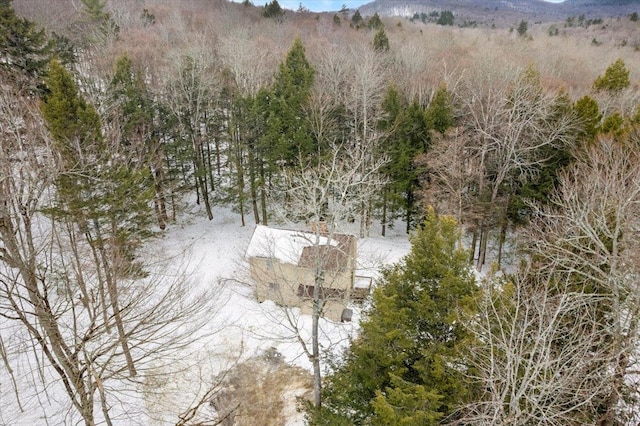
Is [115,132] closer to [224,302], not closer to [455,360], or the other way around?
[224,302]

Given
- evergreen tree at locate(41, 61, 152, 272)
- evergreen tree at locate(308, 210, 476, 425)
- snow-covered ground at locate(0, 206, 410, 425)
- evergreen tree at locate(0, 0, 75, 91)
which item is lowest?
snow-covered ground at locate(0, 206, 410, 425)

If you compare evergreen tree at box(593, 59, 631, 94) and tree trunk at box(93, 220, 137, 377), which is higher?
evergreen tree at box(593, 59, 631, 94)

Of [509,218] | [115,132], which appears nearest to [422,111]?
[509,218]

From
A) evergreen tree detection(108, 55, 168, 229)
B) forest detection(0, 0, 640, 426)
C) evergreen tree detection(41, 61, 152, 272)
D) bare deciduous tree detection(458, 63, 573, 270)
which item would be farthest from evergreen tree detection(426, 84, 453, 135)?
evergreen tree detection(41, 61, 152, 272)

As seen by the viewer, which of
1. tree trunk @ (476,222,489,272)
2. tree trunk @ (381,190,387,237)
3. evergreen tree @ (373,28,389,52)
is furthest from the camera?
evergreen tree @ (373,28,389,52)

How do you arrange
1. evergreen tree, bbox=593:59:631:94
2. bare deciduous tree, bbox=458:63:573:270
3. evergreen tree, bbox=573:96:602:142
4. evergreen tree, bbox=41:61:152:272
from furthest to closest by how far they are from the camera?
evergreen tree, bbox=593:59:631:94
evergreen tree, bbox=573:96:602:142
bare deciduous tree, bbox=458:63:573:270
evergreen tree, bbox=41:61:152:272

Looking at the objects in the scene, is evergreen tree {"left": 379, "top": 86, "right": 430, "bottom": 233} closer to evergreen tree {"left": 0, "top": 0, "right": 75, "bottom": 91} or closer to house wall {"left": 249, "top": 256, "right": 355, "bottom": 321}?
house wall {"left": 249, "top": 256, "right": 355, "bottom": 321}
